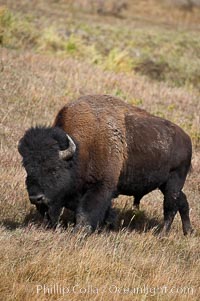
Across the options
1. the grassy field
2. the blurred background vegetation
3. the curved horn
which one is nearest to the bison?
the curved horn

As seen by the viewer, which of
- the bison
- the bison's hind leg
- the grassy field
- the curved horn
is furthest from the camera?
the bison's hind leg

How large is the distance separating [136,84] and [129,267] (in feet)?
43.2

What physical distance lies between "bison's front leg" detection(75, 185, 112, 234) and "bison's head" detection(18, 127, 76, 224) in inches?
15.7

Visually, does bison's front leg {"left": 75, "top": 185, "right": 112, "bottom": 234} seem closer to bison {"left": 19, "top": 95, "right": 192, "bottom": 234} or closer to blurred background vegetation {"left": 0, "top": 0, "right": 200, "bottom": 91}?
bison {"left": 19, "top": 95, "right": 192, "bottom": 234}

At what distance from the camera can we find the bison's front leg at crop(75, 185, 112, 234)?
27.8 feet

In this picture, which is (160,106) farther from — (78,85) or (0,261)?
(0,261)

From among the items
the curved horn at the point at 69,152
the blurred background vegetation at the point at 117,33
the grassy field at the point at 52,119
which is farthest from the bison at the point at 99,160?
the blurred background vegetation at the point at 117,33

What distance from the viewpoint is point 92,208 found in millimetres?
8500

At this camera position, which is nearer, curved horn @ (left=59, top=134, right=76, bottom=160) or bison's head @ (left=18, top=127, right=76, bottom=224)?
bison's head @ (left=18, top=127, right=76, bottom=224)

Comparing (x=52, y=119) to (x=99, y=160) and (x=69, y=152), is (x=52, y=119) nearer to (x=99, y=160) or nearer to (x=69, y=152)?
(x=99, y=160)

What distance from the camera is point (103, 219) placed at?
8.98 metres

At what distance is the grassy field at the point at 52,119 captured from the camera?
6840 mm

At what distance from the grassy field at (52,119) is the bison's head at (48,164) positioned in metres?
0.48

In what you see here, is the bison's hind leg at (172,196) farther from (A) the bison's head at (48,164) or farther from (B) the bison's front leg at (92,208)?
(A) the bison's head at (48,164)
